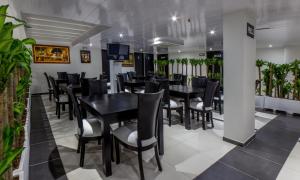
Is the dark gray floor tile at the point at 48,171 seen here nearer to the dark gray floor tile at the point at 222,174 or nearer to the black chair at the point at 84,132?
the black chair at the point at 84,132

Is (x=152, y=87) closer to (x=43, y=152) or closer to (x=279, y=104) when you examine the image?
(x=43, y=152)

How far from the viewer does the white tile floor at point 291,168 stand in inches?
83.5

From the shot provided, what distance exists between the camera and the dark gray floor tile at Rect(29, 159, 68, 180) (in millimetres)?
2158

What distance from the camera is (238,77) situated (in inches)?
113

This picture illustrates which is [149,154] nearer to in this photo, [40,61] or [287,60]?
[40,61]

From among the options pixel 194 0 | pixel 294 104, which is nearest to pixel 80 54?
pixel 194 0

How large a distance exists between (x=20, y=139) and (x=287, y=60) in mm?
12488

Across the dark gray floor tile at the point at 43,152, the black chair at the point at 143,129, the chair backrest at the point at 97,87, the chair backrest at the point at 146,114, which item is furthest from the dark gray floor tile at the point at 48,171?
the chair backrest at the point at 97,87

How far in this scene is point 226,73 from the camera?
305cm

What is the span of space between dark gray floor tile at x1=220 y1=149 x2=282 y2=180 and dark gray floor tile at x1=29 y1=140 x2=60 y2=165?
2491mm

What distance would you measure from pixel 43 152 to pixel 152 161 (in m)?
1.72

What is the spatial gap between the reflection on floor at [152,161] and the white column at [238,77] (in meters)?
0.33

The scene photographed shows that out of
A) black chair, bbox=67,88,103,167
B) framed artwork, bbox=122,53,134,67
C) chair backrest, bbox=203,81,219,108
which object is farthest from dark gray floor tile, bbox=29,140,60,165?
framed artwork, bbox=122,53,134,67

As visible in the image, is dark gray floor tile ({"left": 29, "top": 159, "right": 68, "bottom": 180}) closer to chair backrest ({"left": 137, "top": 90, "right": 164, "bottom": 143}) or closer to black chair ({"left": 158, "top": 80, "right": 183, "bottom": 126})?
chair backrest ({"left": 137, "top": 90, "right": 164, "bottom": 143})
